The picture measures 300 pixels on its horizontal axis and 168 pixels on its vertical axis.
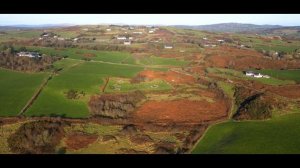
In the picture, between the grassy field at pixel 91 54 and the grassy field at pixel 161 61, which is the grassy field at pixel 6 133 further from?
the grassy field at pixel 161 61

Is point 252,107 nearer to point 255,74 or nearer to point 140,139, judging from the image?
point 140,139

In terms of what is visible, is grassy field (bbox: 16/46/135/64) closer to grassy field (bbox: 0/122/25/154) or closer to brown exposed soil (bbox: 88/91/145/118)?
brown exposed soil (bbox: 88/91/145/118)

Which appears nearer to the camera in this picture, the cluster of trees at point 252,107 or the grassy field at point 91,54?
the cluster of trees at point 252,107

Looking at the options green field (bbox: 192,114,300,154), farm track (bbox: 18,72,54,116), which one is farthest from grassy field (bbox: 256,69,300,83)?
farm track (bbox: 18,72,54,116)

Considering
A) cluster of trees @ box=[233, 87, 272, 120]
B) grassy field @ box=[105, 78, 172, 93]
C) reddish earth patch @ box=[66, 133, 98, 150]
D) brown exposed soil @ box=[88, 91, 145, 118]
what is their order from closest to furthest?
reddish earth patch @ box=[66, 133, 98, 150], cluster of trees @ box=[233, 87, 272, 120], brown exposed soil @ box=[88, 91, 145, 118], grassy field @ box=[105, 78, 172, 93]

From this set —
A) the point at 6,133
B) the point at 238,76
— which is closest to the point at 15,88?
the point at 6,133

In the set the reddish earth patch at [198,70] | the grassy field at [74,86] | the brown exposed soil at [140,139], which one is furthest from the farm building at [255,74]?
the brown exposed soil at [140,139]
